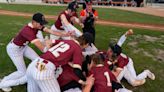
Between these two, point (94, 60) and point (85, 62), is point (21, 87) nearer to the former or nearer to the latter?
point (85, 62)

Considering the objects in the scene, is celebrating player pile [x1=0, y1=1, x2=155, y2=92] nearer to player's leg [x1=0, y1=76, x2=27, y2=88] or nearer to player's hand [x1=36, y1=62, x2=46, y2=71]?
player's hand [x1=36, y1=62, x2=46, y2=71]

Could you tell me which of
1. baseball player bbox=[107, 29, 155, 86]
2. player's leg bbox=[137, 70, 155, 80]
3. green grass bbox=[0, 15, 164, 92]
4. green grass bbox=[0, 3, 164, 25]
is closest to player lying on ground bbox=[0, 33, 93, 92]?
baseball player bbox=[107, 29, 155, 86]

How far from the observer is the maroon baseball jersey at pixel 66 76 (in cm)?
749

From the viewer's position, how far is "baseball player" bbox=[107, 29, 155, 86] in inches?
334

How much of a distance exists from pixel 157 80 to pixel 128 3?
32.3m

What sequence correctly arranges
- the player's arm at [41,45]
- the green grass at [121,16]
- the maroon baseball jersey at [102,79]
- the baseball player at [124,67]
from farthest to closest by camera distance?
1. the green grass at [121,16]
2. the baseball player at [124,67]
3. the player's arm at [41,45]
4. the maroon baseball jersey at [102,79]

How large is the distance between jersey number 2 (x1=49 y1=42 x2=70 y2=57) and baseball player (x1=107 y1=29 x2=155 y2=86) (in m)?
1.55

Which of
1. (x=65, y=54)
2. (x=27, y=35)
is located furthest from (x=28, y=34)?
(x=65, y=54)

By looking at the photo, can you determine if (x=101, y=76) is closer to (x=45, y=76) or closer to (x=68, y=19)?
(x=45, y=76)

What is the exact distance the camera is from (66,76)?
7535mm

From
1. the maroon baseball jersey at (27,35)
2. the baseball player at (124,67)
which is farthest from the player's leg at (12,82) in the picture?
the baseball player at (124,67)

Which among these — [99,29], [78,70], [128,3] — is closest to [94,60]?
[78,70]

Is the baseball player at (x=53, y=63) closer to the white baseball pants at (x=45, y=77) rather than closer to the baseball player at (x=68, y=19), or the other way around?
the white baseball pants at (x=45, y=77)

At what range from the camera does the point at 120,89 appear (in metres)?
8.13
